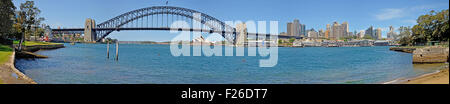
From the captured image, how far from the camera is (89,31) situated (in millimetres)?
94625

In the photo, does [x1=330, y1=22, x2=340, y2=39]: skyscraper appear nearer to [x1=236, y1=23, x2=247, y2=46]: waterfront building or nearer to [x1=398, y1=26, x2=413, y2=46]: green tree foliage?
[x1=236, y1=23, x2=247, y2=46]: waterfront building

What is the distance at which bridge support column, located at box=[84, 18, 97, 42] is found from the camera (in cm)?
9488

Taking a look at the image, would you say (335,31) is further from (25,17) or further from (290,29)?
(25,17)

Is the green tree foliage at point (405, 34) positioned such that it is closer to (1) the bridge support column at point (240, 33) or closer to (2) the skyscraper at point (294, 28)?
(1) the bridge support column at point (240, 33)

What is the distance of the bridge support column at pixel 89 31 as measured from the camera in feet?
311

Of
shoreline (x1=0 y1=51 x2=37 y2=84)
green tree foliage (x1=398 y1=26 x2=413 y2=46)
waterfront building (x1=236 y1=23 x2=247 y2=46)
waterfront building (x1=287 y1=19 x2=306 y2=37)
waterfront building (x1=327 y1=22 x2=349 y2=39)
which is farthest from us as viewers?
waterfront building (x1=327 y1=22 x2=349 y2=39)

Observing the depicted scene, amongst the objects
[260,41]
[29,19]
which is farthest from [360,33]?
[29,19]

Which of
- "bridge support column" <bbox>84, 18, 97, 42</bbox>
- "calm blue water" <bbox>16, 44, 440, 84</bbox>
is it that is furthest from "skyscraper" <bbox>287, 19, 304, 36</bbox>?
"calm blue water" <bbox>16, 44, 440, 84</bbox>

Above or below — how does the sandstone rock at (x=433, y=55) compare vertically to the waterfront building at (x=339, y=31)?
below

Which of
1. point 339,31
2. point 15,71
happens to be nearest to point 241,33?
point 15,71

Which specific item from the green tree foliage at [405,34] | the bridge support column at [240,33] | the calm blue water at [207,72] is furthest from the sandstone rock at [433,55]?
the bridge support column at [240,33]
